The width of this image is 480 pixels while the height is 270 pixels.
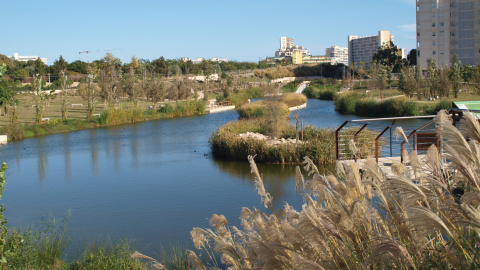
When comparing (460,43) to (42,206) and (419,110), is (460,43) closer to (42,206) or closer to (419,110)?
(419,110)

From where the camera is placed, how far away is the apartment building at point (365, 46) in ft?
417

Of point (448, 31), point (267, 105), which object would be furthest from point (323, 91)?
point (267, 105)

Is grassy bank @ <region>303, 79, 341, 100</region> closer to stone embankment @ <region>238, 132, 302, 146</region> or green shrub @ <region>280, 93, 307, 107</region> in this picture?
green shrub @ <region>280, 93, 307, 107</region>

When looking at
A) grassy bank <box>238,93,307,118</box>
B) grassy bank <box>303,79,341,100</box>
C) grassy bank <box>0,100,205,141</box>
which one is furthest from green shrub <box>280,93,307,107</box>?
grassy bank <box>0,100,205,141</box>

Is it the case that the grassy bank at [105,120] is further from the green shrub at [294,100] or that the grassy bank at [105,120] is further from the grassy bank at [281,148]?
the grassy bank at [281,148]

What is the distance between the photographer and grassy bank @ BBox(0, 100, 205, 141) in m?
25.6

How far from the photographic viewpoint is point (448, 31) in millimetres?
57781

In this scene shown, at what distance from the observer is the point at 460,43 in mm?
57562

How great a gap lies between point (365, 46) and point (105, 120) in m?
111

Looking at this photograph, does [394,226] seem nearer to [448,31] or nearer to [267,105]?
[267,105]

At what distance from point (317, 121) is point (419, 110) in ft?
20.1

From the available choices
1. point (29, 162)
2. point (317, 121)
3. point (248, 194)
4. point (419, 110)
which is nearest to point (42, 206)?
point (248, 194)

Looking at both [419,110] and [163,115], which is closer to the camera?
[419,110]

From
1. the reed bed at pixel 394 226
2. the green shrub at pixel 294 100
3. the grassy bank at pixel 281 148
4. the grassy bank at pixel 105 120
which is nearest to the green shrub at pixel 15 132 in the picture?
the grassy bank at pixel 105 120
